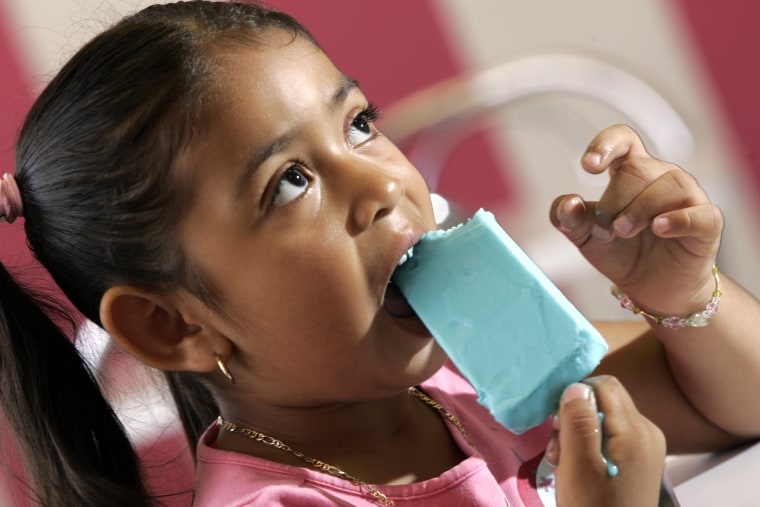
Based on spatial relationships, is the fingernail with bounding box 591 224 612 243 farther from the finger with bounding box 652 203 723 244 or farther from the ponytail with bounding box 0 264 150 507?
the ponytail with bounding box 0 264 150 507

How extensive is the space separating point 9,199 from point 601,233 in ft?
1.91

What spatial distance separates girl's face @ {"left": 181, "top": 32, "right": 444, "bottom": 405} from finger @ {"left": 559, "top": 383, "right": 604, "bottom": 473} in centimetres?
19

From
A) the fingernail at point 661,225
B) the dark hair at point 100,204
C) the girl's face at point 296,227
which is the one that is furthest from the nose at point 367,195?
the fingernail at point 661,225

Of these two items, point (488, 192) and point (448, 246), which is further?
point (488, 192)

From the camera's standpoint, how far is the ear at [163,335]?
3.22 feet

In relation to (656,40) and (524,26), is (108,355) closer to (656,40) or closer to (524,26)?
(524,26)

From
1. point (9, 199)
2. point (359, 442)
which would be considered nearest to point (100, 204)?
point (9, 199)

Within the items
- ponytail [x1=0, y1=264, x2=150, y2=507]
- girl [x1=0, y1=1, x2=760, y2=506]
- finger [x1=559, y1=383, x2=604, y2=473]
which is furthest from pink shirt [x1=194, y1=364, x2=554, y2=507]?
finger [x1=559, y1=383, x2=604, y2=473]

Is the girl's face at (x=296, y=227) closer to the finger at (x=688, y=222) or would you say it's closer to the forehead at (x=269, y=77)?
the forehead at (x=269, y=77)

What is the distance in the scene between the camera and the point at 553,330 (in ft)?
2.83

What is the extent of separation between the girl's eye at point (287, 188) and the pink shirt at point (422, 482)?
26 cm

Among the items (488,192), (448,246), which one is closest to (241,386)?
(448,246)

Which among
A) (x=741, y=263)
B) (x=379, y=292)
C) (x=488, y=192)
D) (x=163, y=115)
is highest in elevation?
(x=163, y=115)

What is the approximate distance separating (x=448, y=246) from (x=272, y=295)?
163mm
